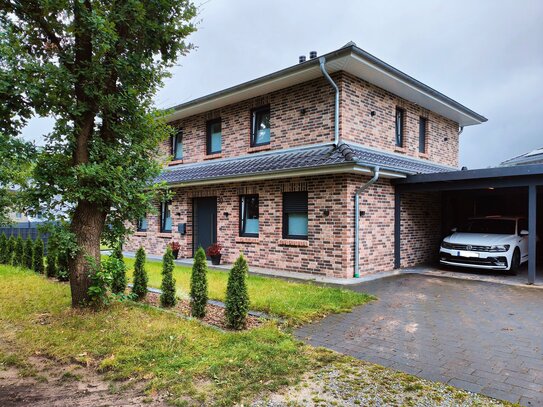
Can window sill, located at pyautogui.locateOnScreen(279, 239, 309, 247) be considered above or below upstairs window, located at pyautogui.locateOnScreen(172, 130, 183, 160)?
below

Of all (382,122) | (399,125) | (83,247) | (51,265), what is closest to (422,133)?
(399,125)

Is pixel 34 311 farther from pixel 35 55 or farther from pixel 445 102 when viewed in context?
pixel 445 102

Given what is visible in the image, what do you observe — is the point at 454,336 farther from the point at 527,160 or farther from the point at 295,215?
the point at 527,160

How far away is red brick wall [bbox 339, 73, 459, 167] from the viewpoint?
946 centimetres

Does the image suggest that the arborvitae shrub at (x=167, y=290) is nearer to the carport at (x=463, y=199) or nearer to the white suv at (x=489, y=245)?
the carport at (x=463, y=199)

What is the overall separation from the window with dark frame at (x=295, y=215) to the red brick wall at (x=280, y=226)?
0.18 m

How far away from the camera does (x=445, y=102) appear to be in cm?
1201

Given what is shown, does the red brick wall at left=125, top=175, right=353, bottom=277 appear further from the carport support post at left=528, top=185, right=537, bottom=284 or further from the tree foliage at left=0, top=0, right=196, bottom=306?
the tree foliage at left=0, top=0, right=196, bottom=306

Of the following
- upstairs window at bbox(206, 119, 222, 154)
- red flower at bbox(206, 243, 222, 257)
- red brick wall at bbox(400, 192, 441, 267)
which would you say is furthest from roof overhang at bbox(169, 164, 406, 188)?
upstairs window at bbox(206, 119, 222, 154)

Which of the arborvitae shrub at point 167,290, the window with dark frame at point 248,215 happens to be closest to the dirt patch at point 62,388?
the arborvitae shrub at point 167,290

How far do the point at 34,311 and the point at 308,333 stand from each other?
4.68m

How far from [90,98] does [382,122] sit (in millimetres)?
8281

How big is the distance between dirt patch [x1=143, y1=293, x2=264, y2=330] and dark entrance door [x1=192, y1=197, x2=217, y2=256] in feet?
17.3

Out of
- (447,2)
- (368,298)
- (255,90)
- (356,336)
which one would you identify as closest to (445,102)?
(447,2)
